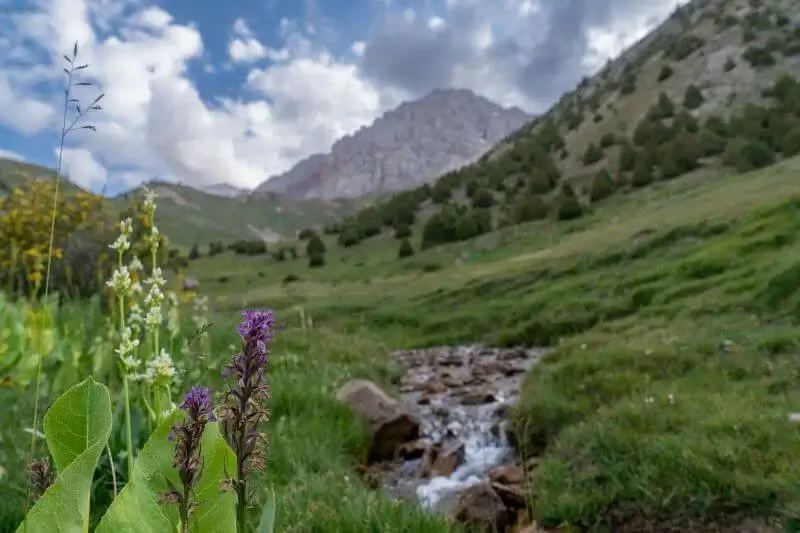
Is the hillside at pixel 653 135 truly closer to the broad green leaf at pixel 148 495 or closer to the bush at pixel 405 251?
the bush at pixel 405 251

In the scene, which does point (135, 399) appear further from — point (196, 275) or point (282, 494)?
point (196, 275)

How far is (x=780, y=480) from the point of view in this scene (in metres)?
4.70

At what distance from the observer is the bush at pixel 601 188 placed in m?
33.6

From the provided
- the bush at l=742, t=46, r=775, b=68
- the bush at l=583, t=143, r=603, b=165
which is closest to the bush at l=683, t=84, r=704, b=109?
the bush at l=742, t=46, r=775, b=68

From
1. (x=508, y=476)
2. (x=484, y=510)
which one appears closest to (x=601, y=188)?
(x=508, y=476)

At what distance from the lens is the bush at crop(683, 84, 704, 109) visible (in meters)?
40.3

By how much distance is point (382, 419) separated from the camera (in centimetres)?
841

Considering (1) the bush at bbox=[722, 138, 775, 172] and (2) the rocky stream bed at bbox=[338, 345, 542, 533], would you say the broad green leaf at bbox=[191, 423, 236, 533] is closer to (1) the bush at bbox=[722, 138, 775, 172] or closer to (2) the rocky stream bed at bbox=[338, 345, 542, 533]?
(2) the rocky stream bed at bbox=[338, 345, 542, 533]

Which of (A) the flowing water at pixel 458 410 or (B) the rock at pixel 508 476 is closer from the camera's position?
(B) the rock at pixel 508 476

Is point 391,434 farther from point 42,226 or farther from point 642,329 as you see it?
point 42,226

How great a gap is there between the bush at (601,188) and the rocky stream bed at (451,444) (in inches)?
909

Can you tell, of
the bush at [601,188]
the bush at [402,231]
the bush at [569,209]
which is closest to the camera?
the bush at [569,209]

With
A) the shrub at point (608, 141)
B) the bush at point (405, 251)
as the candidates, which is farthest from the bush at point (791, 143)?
the bush at point (405, 251)

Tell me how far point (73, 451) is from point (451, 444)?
7.27m
